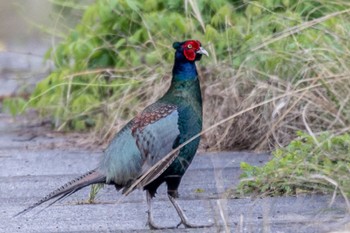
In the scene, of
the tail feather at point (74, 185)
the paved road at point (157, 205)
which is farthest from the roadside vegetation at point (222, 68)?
the tail feather at point (74, 185)

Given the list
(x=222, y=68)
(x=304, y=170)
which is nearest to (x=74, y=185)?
(x=304, y=170)

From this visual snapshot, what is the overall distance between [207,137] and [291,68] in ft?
Result: 3.12

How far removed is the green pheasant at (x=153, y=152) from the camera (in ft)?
20.5

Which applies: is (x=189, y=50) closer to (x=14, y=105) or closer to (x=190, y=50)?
(x=190, y=50)

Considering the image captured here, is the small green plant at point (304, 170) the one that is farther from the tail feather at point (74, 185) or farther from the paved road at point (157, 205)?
the tail feather at point (74, 185)

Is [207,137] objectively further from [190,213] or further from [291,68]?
[190,213]

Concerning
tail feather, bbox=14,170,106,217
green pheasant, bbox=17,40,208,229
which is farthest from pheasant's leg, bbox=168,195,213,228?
tail feather, bbox=14,170,106,217

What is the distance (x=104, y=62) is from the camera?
34.2 feet

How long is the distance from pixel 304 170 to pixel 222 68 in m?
3.16

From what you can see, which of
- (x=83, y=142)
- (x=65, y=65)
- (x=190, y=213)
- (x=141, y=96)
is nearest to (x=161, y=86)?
(x=141, y=96)

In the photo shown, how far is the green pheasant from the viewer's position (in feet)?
20.5

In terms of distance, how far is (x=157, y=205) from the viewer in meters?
6.98

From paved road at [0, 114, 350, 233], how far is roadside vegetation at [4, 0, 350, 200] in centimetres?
18

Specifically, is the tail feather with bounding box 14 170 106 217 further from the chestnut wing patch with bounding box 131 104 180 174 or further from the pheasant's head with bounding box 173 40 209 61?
the pheasant's head with bounding box 173 40 209 61
